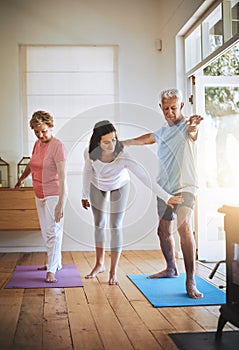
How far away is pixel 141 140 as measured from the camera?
3488 mm

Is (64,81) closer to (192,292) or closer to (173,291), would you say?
(173,291)

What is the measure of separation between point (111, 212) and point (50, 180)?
20.0 inches

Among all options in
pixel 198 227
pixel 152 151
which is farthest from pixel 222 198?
pixel 152 151

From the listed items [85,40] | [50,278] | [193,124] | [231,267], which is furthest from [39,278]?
[85,40]

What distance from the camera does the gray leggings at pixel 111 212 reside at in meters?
3.62

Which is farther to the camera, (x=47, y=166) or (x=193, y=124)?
(x=47, y=166)

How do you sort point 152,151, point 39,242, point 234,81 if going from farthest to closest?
point 39,242, point 234,81, point 152,151

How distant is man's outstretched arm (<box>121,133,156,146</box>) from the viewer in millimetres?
3384

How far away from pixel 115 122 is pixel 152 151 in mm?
317

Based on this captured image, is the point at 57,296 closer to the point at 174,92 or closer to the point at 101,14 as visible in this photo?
the point at 174,92

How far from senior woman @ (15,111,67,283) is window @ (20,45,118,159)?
187 centimetres

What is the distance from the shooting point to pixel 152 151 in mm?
3541

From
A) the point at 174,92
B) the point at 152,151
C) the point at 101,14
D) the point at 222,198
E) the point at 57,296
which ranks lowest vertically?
the point at 57,296

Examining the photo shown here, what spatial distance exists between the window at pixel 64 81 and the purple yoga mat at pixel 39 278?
1.67 m
